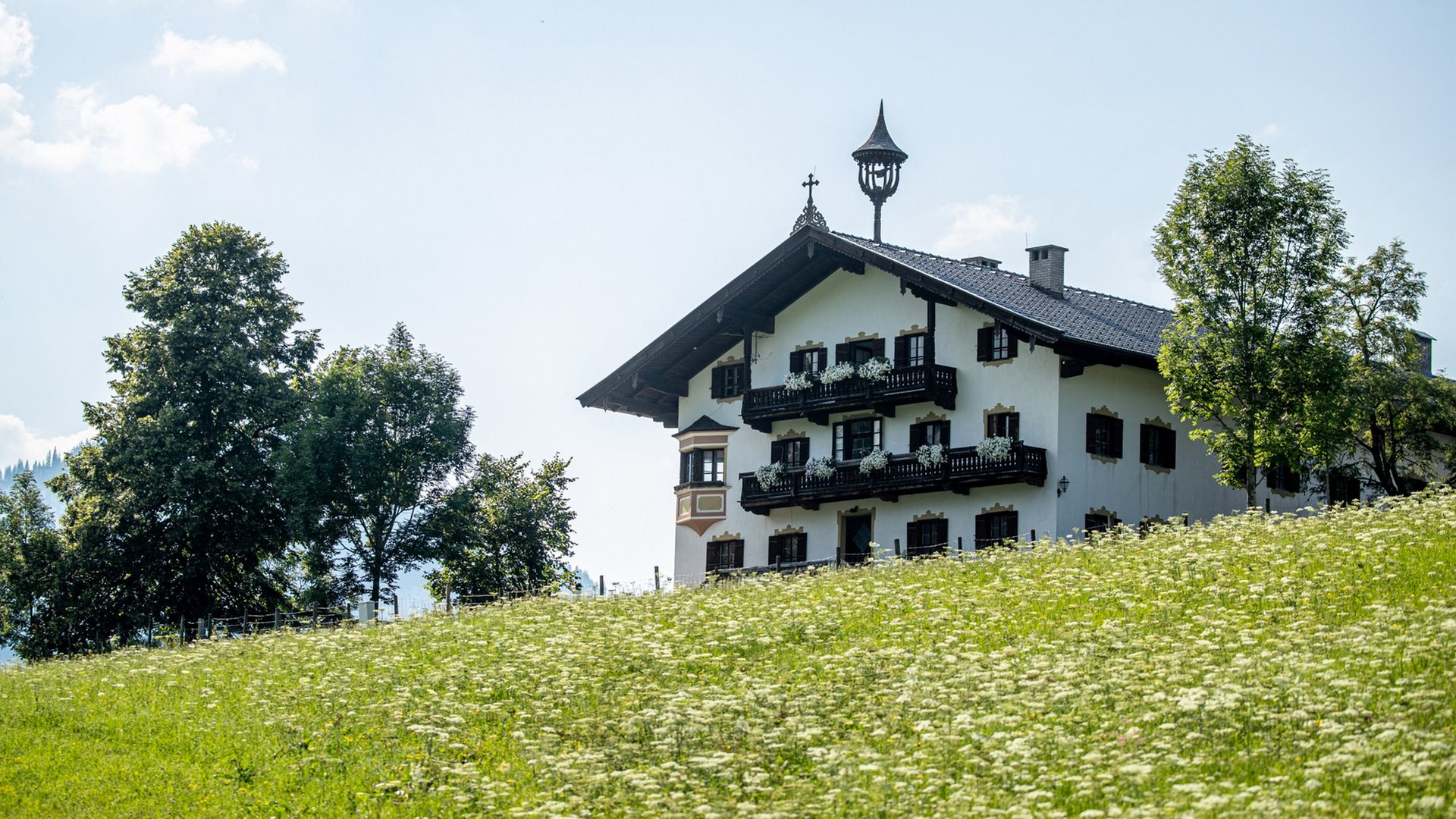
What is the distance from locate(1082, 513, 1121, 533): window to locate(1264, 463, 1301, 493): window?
209 inches

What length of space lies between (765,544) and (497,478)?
18563 millimetres

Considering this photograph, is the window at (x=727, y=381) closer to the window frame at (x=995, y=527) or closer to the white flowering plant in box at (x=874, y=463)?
the white flowering plant in box at (x=874, y=463)

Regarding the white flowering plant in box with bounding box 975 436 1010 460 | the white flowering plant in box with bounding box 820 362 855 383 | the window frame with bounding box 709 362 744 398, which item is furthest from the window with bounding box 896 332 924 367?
the window frame with bounding box 709 362 744 398

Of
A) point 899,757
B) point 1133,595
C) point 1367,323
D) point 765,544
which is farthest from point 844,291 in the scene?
point 899,757

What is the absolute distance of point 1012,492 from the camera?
4156 cm

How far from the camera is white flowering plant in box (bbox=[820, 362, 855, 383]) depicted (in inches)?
1741

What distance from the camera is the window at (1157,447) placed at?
43.2 metres

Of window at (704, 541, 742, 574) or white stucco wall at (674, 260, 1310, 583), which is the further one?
window at (704, 541, 742, 574)

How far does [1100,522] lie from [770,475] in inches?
348

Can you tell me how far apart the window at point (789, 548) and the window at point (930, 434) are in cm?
421

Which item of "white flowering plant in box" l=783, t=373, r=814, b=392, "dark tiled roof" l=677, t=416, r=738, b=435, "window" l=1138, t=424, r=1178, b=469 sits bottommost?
"window" l=1138, t=424, r=1178, b=469

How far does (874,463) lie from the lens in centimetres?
4316

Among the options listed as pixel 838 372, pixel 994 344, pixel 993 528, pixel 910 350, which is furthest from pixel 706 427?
pixel 993 528

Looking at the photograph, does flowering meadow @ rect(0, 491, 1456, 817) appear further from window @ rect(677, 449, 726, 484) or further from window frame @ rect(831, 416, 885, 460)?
window @ rect(677, 449, 726, 484)
